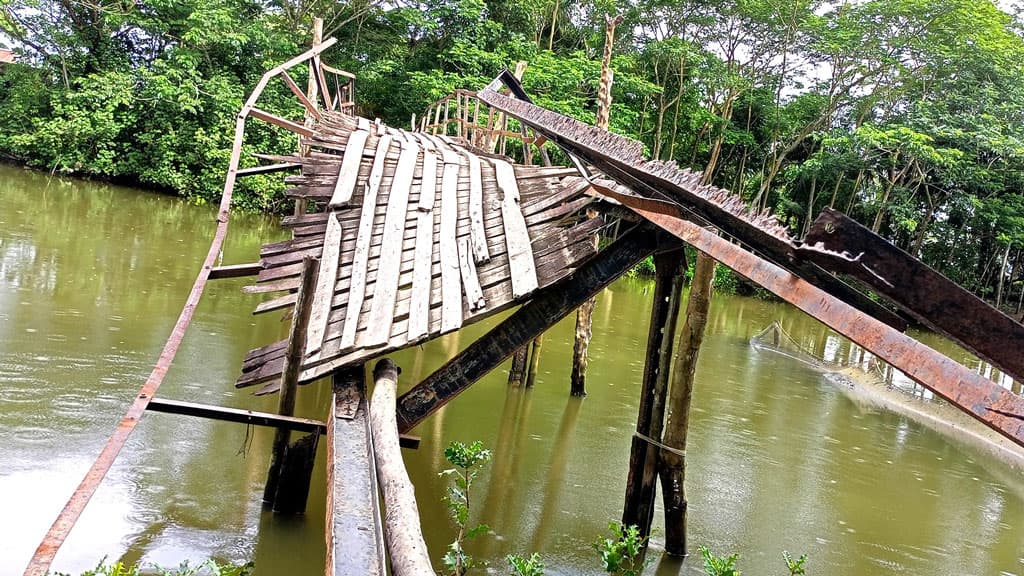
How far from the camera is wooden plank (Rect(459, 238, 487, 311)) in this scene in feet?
12.6

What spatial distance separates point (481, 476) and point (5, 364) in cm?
394

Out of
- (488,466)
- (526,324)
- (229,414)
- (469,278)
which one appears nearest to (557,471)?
(488,466)

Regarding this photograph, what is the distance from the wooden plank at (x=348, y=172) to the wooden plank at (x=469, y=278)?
1213 mm

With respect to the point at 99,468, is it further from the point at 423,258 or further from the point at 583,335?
the point at 583,335

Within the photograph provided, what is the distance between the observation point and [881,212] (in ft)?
A: 65.6

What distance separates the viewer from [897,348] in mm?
2078

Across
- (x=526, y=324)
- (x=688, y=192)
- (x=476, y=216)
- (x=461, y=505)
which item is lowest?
(x=461, y=505)

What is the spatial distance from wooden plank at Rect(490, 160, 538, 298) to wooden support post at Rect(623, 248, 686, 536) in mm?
916

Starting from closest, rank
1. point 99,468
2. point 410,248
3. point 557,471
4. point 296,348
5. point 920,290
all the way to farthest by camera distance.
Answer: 1. point 920,290
2. point 99,468
3. point 296,348
4. point 410,248
5. point 557,471

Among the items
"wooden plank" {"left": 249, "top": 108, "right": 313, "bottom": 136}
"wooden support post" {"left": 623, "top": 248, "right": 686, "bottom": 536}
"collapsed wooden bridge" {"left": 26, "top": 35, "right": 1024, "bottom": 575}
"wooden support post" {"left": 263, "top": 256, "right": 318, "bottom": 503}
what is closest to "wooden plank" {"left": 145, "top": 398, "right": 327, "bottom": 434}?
"collapsed wooden bridge" {"left": 26, "top": 35, "right": 1024, "bottom": 575}

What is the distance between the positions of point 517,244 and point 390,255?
0.79 m

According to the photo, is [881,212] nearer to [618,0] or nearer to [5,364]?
[618,0]

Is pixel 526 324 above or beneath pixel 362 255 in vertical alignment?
beneath

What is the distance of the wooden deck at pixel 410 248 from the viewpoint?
3.86 m
